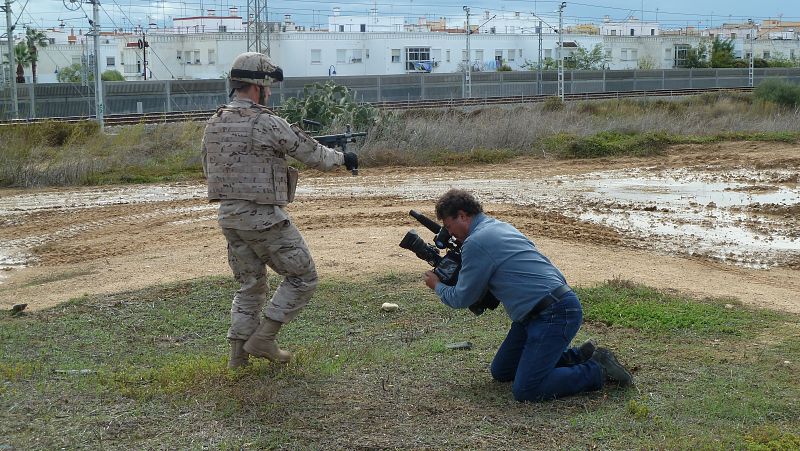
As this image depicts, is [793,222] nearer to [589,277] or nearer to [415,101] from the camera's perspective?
[589,277]

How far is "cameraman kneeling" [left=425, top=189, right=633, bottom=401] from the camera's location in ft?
19.5

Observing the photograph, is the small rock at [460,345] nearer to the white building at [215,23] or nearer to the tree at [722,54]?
the tree at [722,54]

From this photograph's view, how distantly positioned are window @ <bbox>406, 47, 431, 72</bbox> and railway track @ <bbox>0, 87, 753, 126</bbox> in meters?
22.7

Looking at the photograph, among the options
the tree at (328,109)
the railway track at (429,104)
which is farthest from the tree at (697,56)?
the tree at (328,109)

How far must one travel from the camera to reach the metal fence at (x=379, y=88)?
37688 mm

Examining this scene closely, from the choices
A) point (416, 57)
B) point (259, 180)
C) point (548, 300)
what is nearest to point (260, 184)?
point (259, 180)

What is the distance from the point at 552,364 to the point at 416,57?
70470 millimetres

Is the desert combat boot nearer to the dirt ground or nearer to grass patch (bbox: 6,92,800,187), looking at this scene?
the dirt ground

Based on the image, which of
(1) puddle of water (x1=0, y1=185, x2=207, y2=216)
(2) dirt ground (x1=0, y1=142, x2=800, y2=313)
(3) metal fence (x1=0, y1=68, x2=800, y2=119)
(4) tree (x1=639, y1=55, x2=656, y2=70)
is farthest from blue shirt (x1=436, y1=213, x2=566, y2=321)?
(4) tree (x1=639, y1=55, x2=656, y2=70)

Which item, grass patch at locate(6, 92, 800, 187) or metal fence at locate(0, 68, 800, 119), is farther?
metal fence at locate(0, 68, 800, 119)

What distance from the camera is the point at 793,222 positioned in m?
14.9

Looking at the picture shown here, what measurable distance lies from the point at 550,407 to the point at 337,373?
1.48 meters

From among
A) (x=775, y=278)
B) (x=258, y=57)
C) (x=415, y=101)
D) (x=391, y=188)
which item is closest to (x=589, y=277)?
(x=775, y=278)

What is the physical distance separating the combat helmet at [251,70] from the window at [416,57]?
67.5m
